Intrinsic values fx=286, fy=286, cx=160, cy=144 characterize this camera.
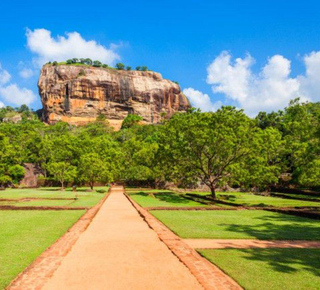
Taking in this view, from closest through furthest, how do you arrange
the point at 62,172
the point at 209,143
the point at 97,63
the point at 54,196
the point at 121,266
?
the point at 121,266 < the point at 209,143 < the point at 54,196 < the point at 62,172 < the point at 97,63

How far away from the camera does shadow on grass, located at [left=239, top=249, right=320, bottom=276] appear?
21.4 feet

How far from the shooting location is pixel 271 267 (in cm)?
654

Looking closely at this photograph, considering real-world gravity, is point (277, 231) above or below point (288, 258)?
below

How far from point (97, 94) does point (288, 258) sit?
107 metres

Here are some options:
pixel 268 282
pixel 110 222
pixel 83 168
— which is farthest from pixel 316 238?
pixel 83 168

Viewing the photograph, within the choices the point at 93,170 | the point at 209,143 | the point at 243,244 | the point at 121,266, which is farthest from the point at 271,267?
the point at 93,170

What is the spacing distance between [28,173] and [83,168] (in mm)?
22572

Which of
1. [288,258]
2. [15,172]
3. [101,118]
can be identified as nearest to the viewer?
[288,258]

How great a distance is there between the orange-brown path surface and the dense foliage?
16.1 meters

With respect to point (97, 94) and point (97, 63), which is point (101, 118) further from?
point (97, 63)

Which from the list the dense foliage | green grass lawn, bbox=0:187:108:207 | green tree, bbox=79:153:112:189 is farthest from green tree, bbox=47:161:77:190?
green grass lawn, bbox=0:187:108:207

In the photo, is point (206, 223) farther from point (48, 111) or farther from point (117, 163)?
point (48, 111)

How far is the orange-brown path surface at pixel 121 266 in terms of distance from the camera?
5.57 m

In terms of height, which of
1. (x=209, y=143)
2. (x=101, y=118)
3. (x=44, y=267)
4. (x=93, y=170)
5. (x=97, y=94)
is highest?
(x=97, y=94)
